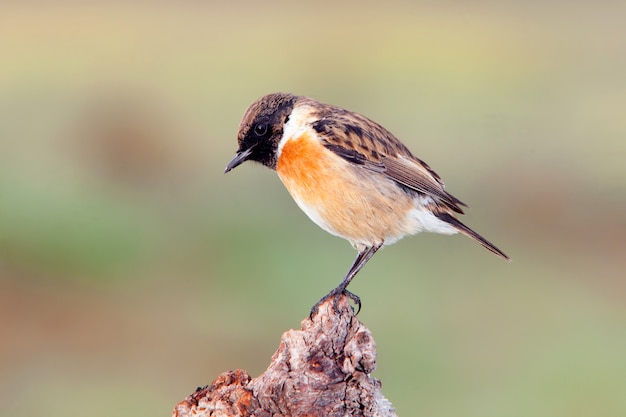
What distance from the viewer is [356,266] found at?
9430 mm

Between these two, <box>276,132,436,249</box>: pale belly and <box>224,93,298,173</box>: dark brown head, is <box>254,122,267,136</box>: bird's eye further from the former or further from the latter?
<box>276,132,436,249</box>: pale belly

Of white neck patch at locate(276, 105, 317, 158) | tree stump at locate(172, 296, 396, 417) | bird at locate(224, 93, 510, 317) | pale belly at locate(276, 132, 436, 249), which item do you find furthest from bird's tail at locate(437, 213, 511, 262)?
tree stump at locate(172, 296, 396, 417)

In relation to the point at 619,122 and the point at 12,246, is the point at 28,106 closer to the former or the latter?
the point at 12,246

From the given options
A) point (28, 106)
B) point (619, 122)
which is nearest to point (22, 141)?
point (28, 106)

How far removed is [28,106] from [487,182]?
957 cm

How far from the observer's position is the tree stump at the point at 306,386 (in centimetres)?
687

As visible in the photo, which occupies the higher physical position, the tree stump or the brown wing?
the brown wing

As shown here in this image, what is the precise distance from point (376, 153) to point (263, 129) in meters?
0.87

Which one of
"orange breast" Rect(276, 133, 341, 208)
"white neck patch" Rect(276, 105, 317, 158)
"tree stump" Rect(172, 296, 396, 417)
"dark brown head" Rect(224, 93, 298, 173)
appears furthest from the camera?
"white neck patch" Rect(276, 105, 317, 158)

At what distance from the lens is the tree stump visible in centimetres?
687

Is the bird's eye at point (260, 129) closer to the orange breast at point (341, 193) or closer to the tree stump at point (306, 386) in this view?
the orange breast at point (341, 193)

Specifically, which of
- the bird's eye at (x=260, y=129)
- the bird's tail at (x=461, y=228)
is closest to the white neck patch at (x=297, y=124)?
the bird's eye at (x=260, y=129)

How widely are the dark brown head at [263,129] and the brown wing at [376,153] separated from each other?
296mm

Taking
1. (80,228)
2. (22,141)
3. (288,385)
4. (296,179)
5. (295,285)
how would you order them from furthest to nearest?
(22,141)
(80,228)
(295,285)
(296,179)
(288,385)
